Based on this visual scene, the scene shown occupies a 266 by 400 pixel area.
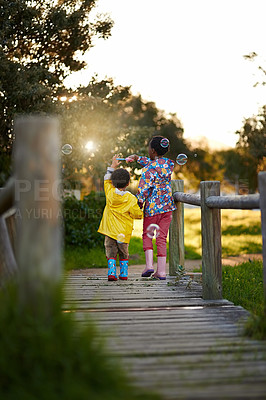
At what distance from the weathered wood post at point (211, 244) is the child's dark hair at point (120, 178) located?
160 cm

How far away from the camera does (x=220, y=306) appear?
16.0 ft

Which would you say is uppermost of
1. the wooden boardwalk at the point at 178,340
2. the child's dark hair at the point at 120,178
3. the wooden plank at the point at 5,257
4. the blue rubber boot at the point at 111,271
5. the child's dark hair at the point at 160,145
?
the child's dark hair at the point at 160,145

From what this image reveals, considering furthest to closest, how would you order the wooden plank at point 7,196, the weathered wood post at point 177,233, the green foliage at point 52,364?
1. the weathered wood post at point 177,233
2. the wooden plank at point 7,196
3. the green foliage at point 52,364

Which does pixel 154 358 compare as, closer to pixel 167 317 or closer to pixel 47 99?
pixel 167 317

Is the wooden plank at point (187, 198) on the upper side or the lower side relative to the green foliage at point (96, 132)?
lower

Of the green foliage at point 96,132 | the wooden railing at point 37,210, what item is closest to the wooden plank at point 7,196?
the wooden railing at point 37,210

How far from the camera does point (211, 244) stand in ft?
16.5

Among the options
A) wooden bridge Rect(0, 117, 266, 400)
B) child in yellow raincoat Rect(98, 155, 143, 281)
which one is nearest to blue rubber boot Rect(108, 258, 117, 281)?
child in yellow raincoat Rect(98, 155, 143, 281)

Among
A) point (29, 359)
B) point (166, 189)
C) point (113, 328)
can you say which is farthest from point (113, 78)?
point (29, 359)

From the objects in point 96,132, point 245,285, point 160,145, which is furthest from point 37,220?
point 96,132

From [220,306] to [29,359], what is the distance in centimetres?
251

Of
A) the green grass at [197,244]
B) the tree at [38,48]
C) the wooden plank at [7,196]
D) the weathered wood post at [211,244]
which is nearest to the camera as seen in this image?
the wooden plank at [7,196]

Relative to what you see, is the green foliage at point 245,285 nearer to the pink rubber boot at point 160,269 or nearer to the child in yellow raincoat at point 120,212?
the pink rubber boot at point 160,269

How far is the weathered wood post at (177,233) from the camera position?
6.64 m
